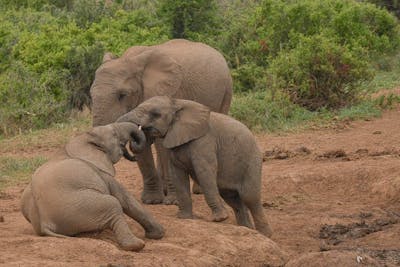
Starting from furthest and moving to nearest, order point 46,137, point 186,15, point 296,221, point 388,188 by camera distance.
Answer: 1. point 186,15
2. point 46,137
3. point 388,188
4. point 296,221

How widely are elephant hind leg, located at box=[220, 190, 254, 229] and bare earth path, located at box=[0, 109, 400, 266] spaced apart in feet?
0.53

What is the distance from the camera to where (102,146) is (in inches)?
276

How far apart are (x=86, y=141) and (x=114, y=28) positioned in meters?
9.36

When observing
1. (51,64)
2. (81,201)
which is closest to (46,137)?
(51,64)

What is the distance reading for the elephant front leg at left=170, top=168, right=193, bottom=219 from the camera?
779cm

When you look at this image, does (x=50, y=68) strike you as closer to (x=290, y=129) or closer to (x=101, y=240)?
(x=290, y=129)

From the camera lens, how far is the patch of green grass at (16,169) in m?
9.90

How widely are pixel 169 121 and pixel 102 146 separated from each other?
33.5 inches

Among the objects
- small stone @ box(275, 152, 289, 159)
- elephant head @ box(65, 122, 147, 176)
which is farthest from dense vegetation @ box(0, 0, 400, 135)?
elephant head @ box(65, 122, 147, 176)

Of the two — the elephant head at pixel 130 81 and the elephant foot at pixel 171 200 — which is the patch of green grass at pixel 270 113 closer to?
the elephant head at pixel 130 81

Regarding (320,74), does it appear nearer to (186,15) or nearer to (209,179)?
(186,15)

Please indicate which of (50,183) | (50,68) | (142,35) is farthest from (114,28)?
(50,183)

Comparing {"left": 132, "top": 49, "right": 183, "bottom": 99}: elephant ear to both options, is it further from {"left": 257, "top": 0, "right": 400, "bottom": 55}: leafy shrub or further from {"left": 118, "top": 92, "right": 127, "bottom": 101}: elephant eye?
{"left": 257, "top": 0, "right": 400, "bottom": 55}: leafy shrub

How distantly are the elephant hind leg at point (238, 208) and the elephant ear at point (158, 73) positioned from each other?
4.27 feet
